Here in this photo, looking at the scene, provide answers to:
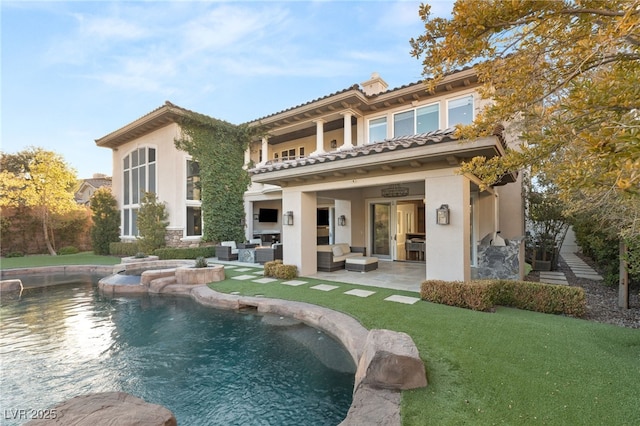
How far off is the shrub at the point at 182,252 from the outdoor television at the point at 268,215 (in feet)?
15.6

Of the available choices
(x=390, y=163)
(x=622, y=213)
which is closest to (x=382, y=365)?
(x=390, y=163)

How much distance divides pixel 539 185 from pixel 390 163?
8.22m

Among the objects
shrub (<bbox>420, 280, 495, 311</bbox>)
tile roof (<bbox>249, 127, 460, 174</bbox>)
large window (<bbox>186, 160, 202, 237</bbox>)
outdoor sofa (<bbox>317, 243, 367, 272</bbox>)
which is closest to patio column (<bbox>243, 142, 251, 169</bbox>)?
large window (<bbox>186, 160, 202, 237</bbox>)

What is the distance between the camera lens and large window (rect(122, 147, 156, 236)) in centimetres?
1758

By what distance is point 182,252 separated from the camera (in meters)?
15.0

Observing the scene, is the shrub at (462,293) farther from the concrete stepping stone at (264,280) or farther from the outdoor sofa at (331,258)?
the concrete stepping stone at (264,280)

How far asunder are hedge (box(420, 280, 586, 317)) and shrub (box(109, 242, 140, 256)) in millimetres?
17111

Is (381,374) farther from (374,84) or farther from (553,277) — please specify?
(374,84)

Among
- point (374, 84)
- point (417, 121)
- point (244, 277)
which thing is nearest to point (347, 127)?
point (417, 121)

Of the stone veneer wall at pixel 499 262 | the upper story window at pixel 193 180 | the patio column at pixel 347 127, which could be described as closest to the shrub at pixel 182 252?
the upper story window at pixel 193 180

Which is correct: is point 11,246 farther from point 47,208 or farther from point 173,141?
point 173,141

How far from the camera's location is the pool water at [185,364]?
3.67 metres

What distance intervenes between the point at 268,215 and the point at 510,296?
16493mm

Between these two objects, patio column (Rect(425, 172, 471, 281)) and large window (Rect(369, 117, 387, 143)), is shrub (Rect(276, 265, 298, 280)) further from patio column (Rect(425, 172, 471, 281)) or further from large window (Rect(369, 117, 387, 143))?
large window (Rect(369, 117, 387, 143))
